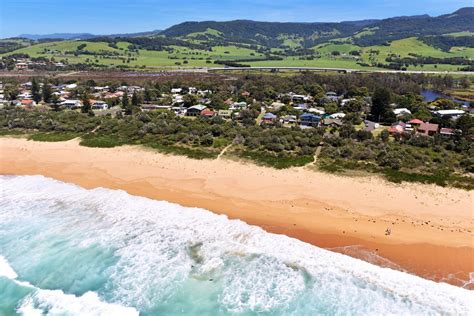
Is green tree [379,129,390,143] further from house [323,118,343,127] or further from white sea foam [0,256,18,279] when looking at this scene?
white sea foam [0,256,18,279]

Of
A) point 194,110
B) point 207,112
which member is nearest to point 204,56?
point 194,110

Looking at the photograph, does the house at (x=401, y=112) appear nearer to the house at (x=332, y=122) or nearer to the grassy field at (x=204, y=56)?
the house at (x=332, y=122)

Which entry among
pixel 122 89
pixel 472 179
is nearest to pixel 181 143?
pixel 472 179

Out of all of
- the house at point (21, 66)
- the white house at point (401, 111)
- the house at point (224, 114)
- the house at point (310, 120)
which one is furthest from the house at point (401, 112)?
the house at point (21, 66)

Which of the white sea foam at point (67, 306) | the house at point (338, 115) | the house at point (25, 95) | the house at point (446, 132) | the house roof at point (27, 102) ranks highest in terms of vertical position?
the house at point (25, 95)

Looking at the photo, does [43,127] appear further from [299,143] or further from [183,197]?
[299,143]

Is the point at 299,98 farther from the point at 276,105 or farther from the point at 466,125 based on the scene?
the point at 466,125
